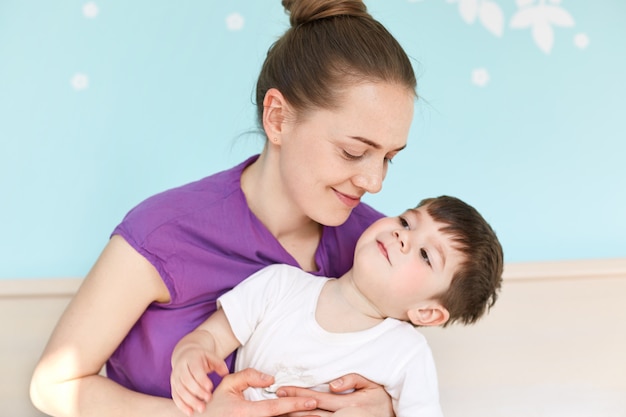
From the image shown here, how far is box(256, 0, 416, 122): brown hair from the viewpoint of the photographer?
1.76m

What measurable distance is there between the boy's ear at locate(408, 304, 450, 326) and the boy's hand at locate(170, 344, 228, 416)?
0.43 metres

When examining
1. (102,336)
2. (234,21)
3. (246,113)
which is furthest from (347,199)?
(234,21)

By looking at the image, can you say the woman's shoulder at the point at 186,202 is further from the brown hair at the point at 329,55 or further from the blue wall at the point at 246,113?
the blue wall at the point at 246,113

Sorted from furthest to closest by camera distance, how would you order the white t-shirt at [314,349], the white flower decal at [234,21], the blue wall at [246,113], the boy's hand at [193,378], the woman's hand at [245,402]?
Result: the white flower decal at [234,21]
the blue wall at [246,113]
the white t-shirt at [314,349]
the woman's hand at [245,402]
the boy's hand at [193,378]

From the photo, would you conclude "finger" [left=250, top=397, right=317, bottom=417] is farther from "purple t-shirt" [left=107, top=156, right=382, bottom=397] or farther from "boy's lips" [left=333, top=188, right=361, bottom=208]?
"boy's lips" [left=333, top=188, right=361, bottom=208]

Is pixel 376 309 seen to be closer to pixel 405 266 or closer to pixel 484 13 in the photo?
pixel 405 266

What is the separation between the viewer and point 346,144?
1730mm

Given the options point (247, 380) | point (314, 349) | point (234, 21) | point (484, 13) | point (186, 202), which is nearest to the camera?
point (247, 380)

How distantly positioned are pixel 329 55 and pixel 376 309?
53cm

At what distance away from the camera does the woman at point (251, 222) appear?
1.74 m

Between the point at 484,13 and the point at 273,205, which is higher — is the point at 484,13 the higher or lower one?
the higher one

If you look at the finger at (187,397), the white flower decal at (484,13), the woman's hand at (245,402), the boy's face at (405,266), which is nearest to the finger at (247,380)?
the woman's hand at (245,402)

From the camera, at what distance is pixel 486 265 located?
5.92ft

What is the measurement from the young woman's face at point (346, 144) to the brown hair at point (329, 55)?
1.1 inches
